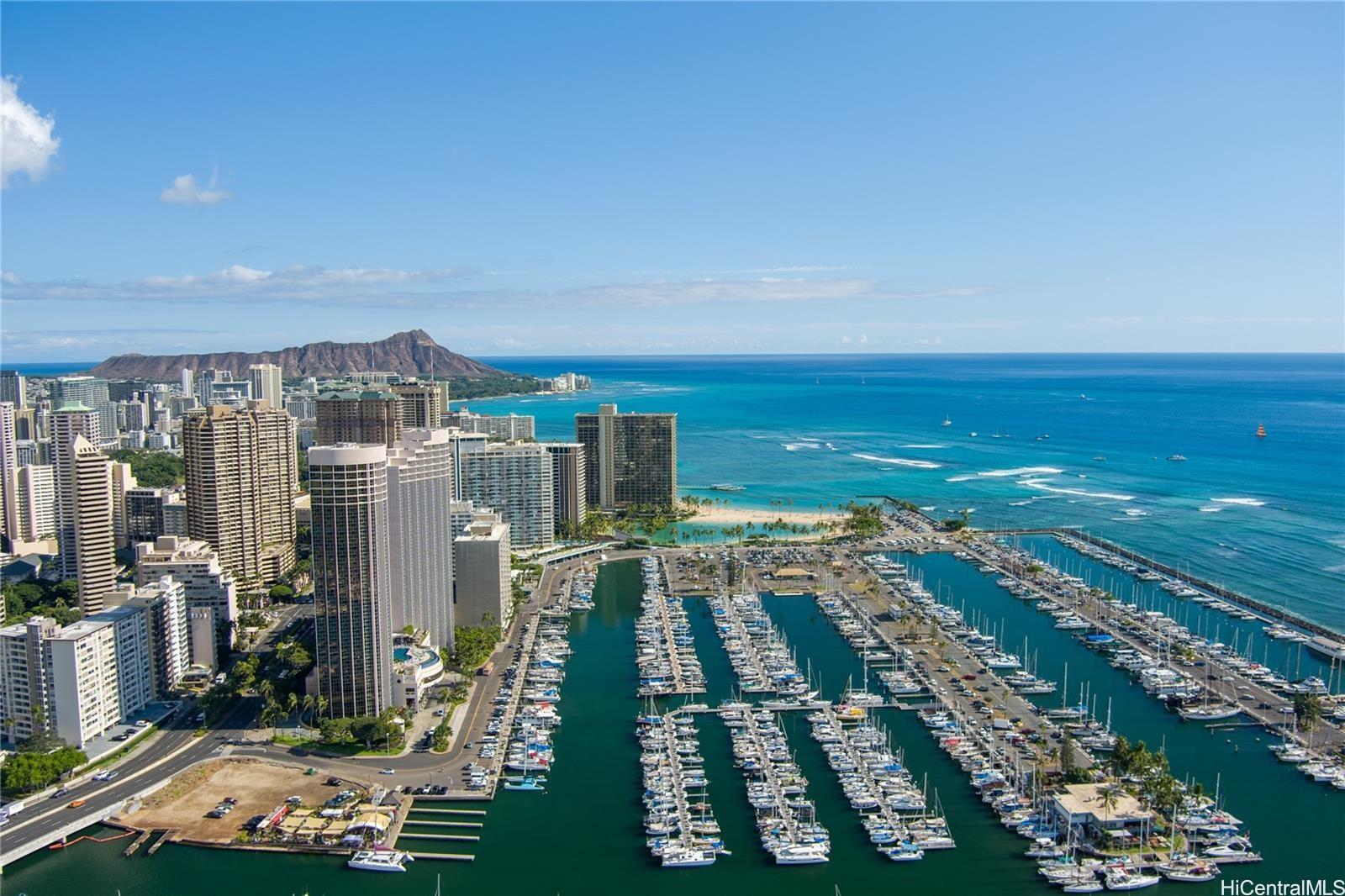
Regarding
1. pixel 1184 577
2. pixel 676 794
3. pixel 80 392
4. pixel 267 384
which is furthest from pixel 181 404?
pixel 1184 577

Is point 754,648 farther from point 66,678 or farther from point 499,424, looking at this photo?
point 499,424

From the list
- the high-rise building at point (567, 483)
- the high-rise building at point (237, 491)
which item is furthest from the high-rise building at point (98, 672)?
the high-rise building at point (567, 483)

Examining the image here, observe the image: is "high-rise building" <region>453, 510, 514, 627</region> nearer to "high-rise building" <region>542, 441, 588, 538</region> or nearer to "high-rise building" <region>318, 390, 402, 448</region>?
"high-rise building" <region>542, 441, 588, 538</region>

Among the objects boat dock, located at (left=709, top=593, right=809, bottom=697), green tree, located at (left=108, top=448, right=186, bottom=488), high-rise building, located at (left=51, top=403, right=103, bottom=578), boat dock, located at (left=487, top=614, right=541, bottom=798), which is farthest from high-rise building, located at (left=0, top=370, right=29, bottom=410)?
boat dock, located at (left=709, top=593, right=809, bottom=697)

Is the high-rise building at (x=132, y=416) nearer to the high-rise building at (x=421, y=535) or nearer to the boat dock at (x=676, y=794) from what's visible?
the high-rise building at (x=421, y=535)

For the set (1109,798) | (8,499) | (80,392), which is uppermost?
(80,392)
